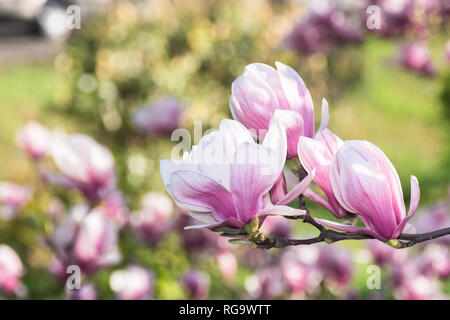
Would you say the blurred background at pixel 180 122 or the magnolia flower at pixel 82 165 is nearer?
the magnolia flower at pixel 82 165

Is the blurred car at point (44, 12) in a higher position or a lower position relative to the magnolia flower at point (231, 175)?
higher

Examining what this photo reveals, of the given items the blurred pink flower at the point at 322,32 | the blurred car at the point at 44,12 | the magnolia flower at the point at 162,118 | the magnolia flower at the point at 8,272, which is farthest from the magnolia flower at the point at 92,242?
the blurred car at the point at 44,12

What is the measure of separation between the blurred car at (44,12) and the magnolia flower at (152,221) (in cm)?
1112

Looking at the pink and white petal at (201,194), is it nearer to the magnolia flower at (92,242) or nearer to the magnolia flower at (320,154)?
the magnolia flower at (320,154)

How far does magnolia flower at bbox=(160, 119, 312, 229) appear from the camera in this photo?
92 centimetres

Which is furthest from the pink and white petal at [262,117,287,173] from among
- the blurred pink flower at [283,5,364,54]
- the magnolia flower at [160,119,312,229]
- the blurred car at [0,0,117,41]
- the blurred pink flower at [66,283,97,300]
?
the blurred car at [0,0,117,41]

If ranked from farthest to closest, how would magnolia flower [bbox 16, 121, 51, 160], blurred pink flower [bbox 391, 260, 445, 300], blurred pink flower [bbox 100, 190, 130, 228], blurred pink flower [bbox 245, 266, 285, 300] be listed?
magnolia flower [bbox 16, 121, 51, 160]
blurred pink flower [bbox 100, 190, 130, 228]
blurred pink flower [bbox 245, 266, 285, 300]
blurred pink flower [bbox 391, 260, 445, 300]

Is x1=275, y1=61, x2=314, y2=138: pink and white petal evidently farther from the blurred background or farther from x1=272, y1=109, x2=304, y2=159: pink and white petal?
the blurred background

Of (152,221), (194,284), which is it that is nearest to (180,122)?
(152,221)

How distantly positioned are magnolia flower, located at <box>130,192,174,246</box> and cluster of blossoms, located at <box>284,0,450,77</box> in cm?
116

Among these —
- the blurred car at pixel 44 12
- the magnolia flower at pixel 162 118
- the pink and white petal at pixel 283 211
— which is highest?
the blurred car at pixel 44 12

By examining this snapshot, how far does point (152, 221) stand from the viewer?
2.41m

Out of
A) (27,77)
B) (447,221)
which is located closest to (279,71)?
(447,221)

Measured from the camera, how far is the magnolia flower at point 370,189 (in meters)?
0.93
